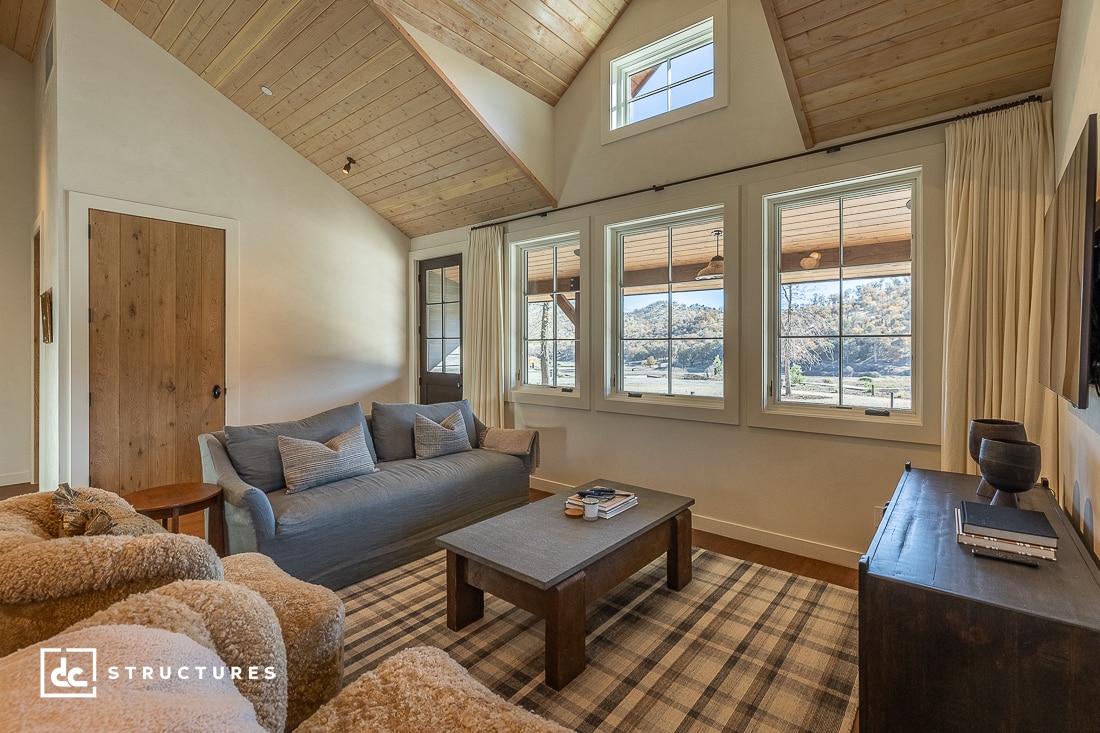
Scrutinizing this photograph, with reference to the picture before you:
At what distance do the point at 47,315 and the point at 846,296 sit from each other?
5.49 meters

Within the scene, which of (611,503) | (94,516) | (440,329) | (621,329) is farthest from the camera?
(440,329)

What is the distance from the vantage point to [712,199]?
11.0 feet

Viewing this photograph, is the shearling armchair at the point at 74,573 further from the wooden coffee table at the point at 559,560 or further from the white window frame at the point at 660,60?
the white window frame at the point at 660,60

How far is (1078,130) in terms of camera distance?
1.69m

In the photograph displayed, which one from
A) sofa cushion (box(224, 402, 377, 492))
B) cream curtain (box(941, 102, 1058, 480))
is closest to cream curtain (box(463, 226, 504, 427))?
sofa cushion (box(224, 402, 377, 492))

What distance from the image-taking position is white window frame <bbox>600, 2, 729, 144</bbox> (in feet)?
10.8

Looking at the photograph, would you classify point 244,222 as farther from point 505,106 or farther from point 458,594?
point 458,594

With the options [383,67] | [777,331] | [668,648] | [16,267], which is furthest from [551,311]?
[16,267]

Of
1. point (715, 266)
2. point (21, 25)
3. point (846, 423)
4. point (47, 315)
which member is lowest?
point (846, 423)

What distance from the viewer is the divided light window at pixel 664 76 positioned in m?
3.44

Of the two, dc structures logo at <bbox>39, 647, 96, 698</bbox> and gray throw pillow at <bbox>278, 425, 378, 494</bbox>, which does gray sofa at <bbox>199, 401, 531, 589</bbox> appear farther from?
dc structures logo at <bbox>39, 647, 96, 698</bbox>

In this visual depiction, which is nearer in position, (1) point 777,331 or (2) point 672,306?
(1) point 777,331

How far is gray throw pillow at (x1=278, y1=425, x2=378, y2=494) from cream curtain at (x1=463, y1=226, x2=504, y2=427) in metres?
1.64

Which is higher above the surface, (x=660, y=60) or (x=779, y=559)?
(x=660, y=60)
